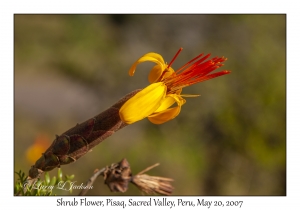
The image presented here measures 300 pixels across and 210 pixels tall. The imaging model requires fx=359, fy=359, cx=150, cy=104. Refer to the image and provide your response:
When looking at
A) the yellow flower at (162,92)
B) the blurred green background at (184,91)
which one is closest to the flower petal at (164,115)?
the yellow flower at (162,92)

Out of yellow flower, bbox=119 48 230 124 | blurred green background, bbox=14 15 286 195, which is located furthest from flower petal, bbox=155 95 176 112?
blurred green background, bbox=14 15 286 195

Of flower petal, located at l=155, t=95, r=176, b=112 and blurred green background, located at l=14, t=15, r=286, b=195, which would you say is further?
blurred green background, located at l=14, t=15, r=286, b=195

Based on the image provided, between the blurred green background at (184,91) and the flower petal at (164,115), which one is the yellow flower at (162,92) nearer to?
the flower petal at (164,115)

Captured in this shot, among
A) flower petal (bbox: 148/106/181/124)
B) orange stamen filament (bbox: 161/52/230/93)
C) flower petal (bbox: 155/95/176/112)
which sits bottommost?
flower petal (bbox: 148/106/181/124)

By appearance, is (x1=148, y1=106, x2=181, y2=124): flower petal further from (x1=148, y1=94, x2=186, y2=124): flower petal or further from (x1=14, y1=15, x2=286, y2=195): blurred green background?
(x1=14, y1=15, x2=286, y2=195): blurred green background

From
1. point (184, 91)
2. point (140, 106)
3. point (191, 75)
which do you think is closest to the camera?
point (140, 106)

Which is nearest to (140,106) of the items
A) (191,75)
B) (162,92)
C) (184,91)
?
(162,92)

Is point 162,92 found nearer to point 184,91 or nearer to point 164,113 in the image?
point 164,113

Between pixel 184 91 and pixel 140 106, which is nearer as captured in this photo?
pixel 140 106
